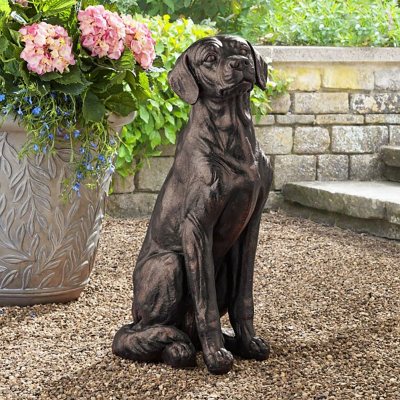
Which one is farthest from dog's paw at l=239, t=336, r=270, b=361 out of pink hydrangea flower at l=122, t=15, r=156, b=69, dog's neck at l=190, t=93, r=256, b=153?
pink hydrangea flower at l=122, t=15, r=156, b=69

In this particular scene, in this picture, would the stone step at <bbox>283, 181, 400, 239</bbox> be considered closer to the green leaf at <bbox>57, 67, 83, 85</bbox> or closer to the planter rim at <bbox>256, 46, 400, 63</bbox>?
the planter rim at <bbox>256, 46, 400, 63</bbox>

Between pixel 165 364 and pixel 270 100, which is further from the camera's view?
pixel 270 100

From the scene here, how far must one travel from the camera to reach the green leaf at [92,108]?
3.61 metres

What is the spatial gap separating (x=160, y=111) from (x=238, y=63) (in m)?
3.32

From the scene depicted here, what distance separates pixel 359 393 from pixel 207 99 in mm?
1104

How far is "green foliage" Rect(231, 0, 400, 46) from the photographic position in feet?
23.1

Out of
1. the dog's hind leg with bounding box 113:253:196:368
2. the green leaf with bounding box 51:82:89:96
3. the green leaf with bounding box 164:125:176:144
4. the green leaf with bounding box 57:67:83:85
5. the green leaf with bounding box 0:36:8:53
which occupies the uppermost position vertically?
the green leaf with bounding box 0:36:8:53

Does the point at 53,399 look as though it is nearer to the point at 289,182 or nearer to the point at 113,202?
the point at 113,202

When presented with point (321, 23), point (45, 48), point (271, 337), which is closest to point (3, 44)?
point (45, 48)

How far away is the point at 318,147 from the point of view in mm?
6812

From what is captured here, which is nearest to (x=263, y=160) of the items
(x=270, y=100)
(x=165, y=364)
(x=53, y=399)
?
(x=165, y=364)

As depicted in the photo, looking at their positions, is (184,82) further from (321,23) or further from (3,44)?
(321,23)

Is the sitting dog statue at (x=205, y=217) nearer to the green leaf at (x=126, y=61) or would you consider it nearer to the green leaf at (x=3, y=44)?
the green leaf at (x=126, y=61)

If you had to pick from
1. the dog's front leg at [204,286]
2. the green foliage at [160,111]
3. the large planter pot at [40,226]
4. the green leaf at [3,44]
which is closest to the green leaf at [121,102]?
the large planter pot at [40,226]
